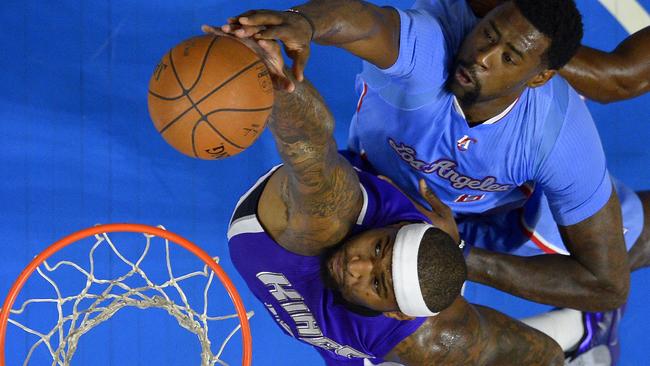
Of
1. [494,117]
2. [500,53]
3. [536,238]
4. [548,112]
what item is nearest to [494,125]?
[494,117]

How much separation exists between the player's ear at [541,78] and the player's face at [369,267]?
535 mm

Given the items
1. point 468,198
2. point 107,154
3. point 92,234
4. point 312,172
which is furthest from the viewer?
point 107,154

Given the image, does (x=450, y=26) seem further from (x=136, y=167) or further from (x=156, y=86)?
(x=136, y=167)

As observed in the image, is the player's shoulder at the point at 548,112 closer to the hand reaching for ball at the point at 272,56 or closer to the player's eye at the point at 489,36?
the player's eye at the point at 489,36

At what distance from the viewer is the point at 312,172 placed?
5.81 ft

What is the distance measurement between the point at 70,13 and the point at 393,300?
1.95 metres

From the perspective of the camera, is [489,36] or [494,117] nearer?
[489,36]

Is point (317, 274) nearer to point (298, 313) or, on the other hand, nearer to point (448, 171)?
point (298, 313)

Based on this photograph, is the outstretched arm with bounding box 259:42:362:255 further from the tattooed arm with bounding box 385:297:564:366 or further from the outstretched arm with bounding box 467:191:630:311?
the outstretched arm with bounding box 467:191:630:311

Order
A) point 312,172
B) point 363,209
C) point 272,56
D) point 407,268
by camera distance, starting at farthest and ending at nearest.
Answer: point 363,209
point 407,268
point 312,172
point 272,56

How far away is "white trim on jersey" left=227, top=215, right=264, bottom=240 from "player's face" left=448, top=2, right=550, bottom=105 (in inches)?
25.2

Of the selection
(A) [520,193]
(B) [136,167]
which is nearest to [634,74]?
(A) [520,193]

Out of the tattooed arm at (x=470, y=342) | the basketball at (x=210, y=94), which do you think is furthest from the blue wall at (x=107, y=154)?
the basketball at (x=210, y=94)

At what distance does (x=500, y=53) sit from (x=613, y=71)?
0.70 m
